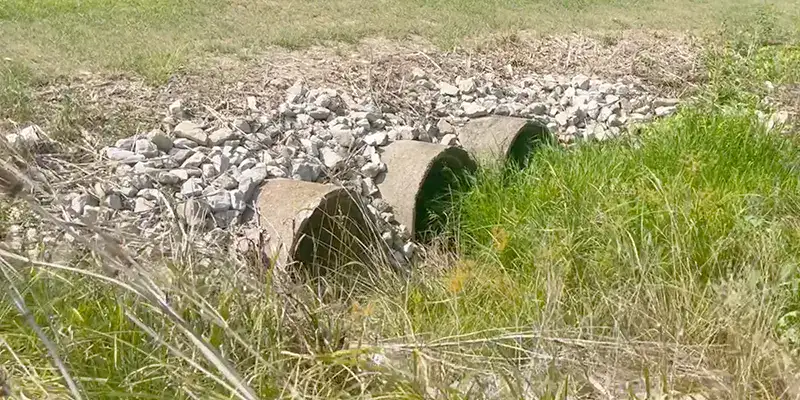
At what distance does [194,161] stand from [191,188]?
0.84 feet

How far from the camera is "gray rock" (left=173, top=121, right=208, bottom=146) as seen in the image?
4.26 m

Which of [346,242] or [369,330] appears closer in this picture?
[369,330]

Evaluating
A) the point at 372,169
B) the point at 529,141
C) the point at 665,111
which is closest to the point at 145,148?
the point at 372,169

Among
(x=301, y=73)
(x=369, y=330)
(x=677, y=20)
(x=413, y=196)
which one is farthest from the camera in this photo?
(x=677, y=20)

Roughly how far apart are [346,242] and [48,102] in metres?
1.87

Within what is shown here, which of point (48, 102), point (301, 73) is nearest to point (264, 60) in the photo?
A: point (301, 73)

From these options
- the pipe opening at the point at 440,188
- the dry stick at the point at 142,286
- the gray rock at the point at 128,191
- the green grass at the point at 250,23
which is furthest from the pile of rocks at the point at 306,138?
the dry stick at the point at 142,286

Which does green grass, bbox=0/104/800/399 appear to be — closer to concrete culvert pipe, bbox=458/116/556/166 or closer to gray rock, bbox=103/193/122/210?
concrete culvert pipe, bbox=458/116/556/166

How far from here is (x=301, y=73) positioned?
5.42m

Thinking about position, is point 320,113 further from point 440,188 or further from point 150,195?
point 150,195

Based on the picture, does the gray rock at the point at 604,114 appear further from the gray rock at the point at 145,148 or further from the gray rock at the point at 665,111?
the gray rock at the point at 145,148

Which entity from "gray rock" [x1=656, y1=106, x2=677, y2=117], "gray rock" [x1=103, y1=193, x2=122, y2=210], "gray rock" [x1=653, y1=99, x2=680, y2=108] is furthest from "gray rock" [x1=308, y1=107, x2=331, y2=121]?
"gray rock" [x1=653, y1=99, x2=680, y2=108]

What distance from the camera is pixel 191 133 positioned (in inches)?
168

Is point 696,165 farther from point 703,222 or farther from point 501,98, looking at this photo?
point 501,98
